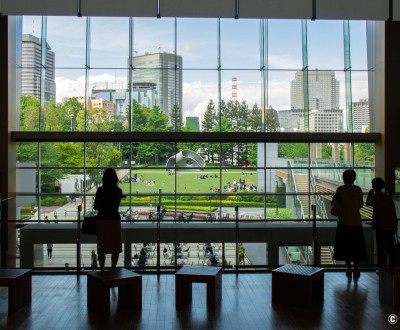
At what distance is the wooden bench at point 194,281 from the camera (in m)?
6.60

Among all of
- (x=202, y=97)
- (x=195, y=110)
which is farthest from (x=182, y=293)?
(x=202, y=97)

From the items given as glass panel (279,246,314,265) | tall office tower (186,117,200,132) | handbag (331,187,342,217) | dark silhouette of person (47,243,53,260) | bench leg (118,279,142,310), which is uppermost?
tall office tower (186,117,200,132)

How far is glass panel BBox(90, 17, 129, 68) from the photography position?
609 inches

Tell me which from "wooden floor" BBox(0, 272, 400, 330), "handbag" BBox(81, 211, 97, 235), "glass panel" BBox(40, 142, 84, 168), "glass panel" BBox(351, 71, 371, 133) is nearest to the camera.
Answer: "wooden floor" BBox(0, 272, 400, 330)

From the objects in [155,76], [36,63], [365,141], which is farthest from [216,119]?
[36,63]

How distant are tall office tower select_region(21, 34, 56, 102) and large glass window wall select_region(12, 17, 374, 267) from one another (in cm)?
6

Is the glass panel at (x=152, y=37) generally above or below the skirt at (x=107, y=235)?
above

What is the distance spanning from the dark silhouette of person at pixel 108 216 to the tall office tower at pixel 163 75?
340 inches

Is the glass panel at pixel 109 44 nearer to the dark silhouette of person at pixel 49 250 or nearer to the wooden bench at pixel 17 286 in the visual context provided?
the dark silhouette of person at pixel 49 250

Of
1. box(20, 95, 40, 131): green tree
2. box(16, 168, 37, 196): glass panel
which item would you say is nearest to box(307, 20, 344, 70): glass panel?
box(20, 95, 40, 131): green tree

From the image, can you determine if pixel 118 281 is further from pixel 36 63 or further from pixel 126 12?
pixel 36 63

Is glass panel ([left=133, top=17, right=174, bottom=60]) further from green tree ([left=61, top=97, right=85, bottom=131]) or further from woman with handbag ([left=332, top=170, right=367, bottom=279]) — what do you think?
woman with handbag ([left=332, top=170, right=367, bottom=279])

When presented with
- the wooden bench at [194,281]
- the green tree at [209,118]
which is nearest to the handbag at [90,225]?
the wooden bench at [194,281]

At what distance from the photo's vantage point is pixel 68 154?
15.4m
